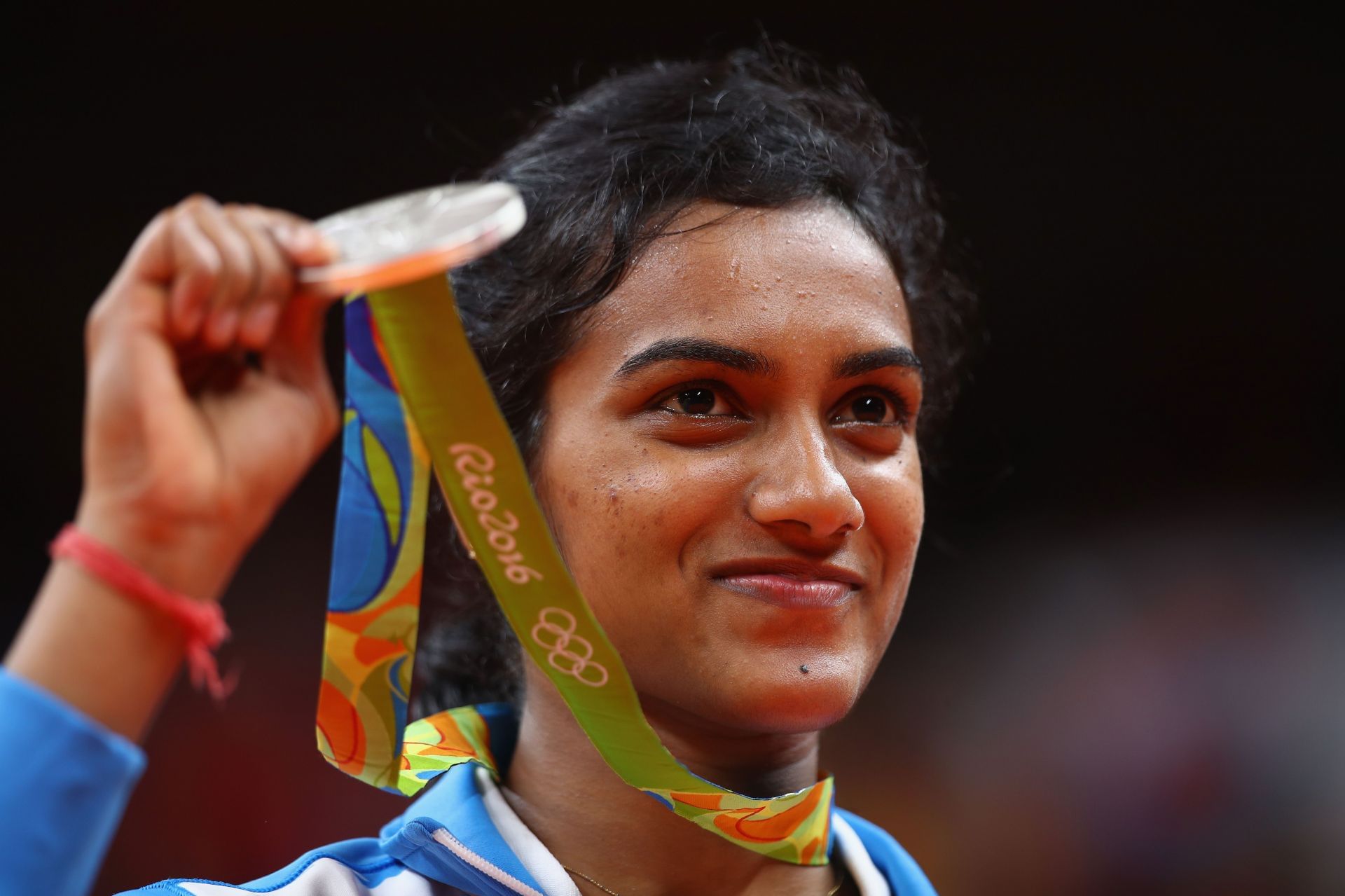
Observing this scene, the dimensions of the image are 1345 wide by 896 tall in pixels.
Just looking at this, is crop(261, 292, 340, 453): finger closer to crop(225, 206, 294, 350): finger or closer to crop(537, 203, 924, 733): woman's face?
crop(225, 206, 294, 350): finger

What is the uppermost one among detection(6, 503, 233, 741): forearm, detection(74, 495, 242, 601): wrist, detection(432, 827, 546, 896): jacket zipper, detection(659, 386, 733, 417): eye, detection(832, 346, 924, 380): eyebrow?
detection(832, 346, 924, 380): eyebrow

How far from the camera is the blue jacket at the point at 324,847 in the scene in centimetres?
89

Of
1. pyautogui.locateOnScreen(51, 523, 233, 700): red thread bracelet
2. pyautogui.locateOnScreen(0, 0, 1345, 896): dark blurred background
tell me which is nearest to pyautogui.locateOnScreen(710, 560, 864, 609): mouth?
pyautogui.locateOnScreen(51, 523, 233, 700): red thread bracelet

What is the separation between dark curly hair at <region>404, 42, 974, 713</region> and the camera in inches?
65.3

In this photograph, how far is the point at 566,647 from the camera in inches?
51.6

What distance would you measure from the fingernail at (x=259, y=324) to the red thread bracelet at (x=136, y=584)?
178 millimetres

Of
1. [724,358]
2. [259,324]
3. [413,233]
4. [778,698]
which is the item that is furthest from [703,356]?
[259,324]

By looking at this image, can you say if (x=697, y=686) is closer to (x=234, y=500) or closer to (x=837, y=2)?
(x=234, y=500)

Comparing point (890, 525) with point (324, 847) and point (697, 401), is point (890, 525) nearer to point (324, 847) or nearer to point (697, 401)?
point (697, 401)

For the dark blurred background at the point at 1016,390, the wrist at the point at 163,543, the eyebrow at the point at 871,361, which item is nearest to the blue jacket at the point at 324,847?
the wrist at the point at 163,543

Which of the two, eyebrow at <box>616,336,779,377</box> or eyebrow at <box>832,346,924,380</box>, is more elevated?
eyebrow at <box>832,346,924,380</box>

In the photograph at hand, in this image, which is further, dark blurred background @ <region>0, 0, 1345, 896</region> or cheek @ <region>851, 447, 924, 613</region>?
dark blurred background @ <region>0, 0, 1345, 896</region>

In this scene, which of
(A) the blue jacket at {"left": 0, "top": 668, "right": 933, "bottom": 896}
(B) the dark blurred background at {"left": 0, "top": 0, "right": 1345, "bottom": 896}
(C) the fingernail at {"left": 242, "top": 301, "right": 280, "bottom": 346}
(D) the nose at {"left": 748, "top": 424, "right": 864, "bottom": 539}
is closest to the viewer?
(A) the blue jacket at {"left": 0, "top": 668, "right": 933, "bottom": 896}

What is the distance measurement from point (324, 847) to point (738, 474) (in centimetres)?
63
